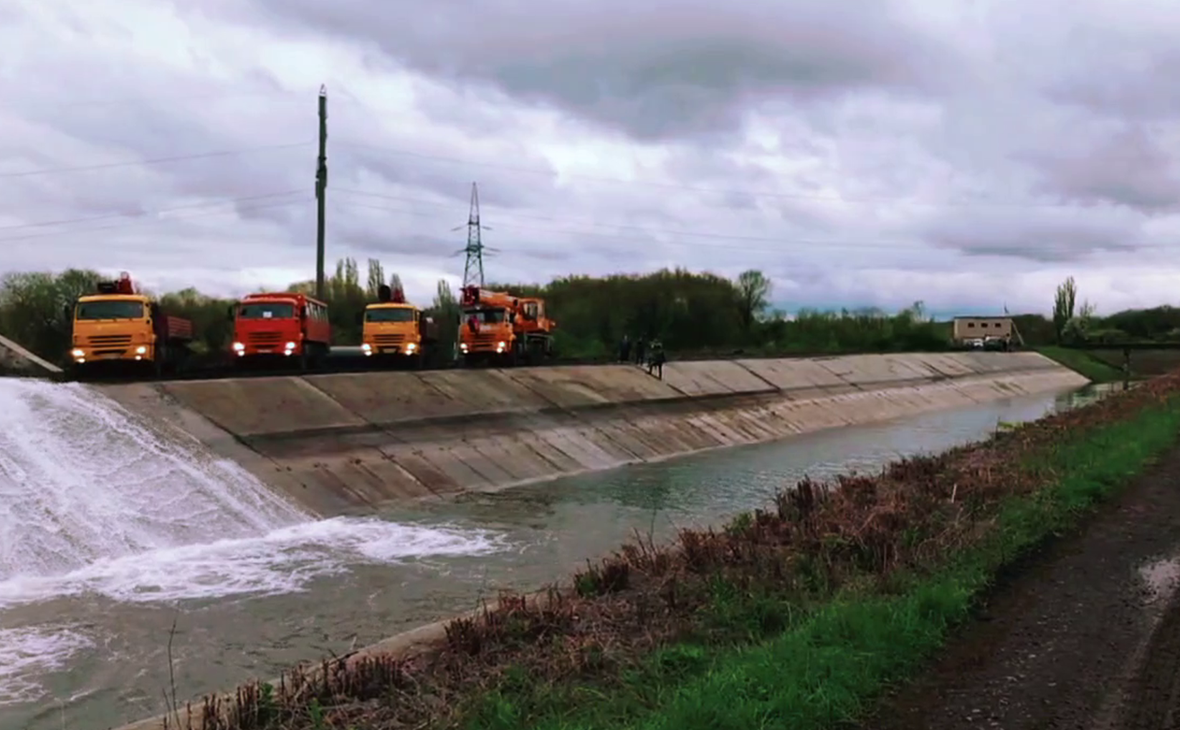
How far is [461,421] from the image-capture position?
28.7m

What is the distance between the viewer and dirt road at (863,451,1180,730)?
6.18 metres

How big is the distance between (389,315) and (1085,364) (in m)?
78.1

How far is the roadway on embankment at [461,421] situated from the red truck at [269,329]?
17.0 ft

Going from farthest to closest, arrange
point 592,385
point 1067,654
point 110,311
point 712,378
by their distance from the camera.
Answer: point 712,378 < point 592,385 < point 110,311 < point 1067,654

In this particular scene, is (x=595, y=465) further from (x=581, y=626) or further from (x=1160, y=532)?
(x=581, y=626)

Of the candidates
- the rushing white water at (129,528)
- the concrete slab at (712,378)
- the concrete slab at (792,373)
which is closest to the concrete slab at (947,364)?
the concrete slab at (792,373)

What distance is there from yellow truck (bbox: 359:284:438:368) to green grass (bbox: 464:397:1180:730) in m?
30.4

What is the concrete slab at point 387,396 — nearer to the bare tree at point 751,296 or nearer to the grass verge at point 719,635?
the grass verge at point 719,635

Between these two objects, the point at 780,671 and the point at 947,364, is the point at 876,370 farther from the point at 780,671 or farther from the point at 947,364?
the point at 780,671

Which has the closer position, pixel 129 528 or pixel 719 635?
pixel 719 635

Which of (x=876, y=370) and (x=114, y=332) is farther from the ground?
(x=114, y=332)

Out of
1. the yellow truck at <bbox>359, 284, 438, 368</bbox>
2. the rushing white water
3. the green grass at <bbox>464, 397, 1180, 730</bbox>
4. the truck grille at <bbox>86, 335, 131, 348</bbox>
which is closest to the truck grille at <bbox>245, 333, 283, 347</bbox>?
the yellow truck at <bbox>359, 284, 438, 368</bbox>

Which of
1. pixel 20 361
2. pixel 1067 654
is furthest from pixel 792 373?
pixel 1067 654

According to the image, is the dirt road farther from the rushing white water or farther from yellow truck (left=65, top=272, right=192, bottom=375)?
yellow truck (left=65, top=272, right=192, bottom=375)
